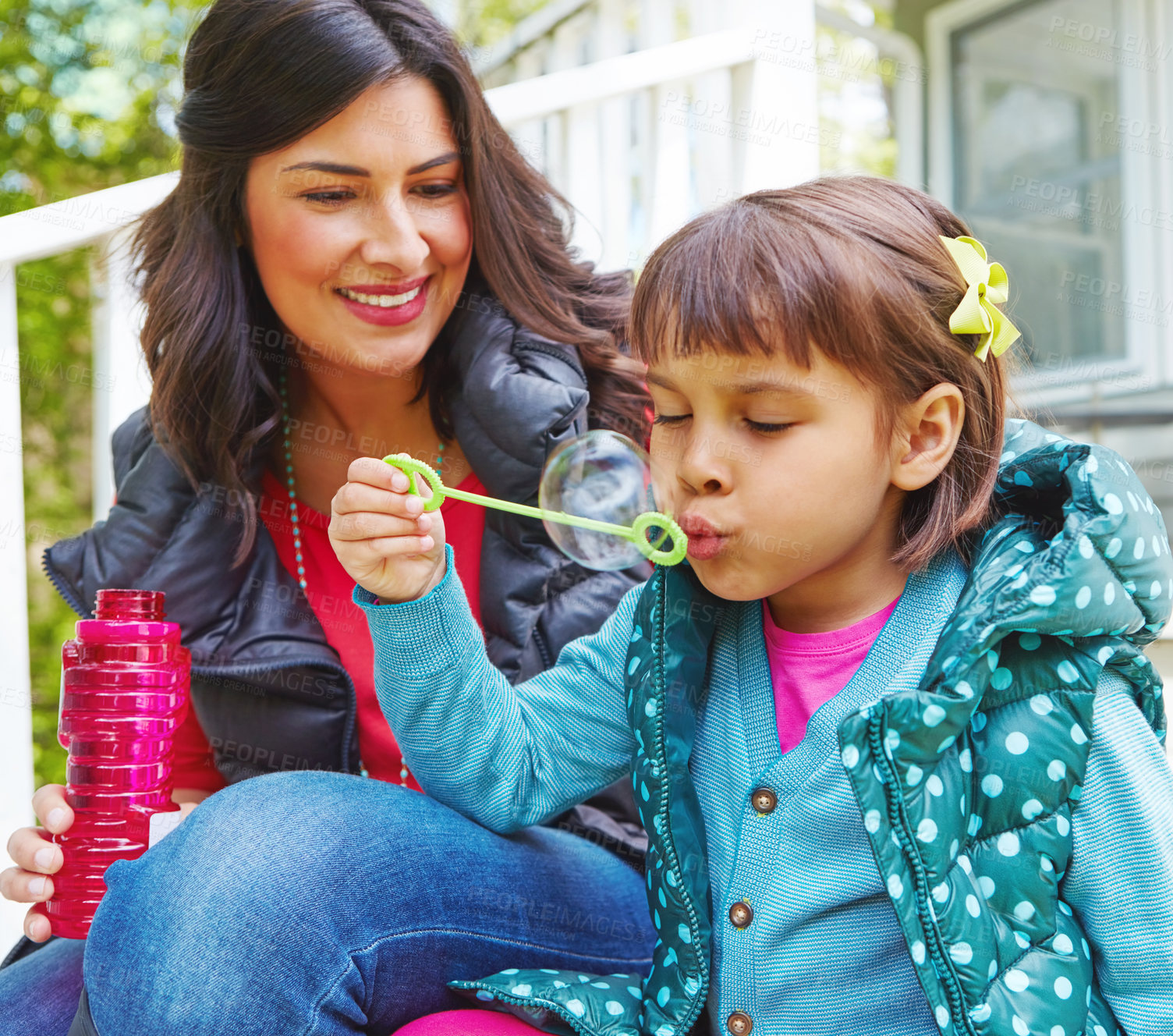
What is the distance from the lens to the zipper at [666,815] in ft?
3.93

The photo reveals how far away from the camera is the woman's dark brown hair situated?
1.65m

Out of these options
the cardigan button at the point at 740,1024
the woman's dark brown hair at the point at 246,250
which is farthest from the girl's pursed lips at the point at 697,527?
the woman's dark brown hair at the point at 246,250

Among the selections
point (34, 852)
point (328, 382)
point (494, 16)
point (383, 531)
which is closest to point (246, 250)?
point (328, 382)

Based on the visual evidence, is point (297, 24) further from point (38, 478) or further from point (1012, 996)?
point (38, 478)

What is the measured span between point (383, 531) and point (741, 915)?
0.56 m

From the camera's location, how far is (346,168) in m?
1.67

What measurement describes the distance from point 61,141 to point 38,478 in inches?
66.4

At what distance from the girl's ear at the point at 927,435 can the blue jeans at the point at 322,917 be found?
25.3 inches

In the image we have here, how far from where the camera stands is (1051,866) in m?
1.12

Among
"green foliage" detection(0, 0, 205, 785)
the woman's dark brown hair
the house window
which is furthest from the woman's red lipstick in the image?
"green foliage" detection(0, 0, 205, 785)

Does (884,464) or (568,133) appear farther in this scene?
(568,133)

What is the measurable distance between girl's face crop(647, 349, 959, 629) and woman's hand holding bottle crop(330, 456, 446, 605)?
0.29 metres

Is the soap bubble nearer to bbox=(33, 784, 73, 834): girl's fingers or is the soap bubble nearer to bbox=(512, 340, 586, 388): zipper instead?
bbox=(512, 340, 586, 388): zipper

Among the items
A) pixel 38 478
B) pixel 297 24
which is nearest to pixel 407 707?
pixel 297 24
